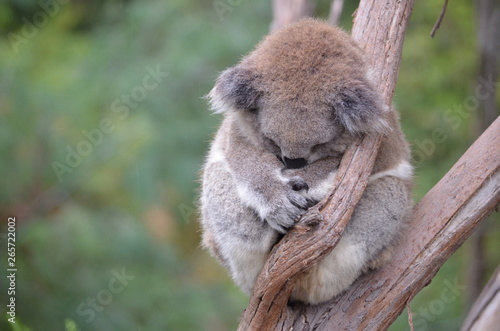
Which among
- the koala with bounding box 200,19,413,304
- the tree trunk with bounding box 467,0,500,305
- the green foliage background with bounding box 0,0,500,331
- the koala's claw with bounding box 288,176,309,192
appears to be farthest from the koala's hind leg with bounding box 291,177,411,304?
the green foliage background with bounding box 0,0,500,331

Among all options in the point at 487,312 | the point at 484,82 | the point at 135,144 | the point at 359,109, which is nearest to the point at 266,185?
the point at 359,109

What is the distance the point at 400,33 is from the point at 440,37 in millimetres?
3825

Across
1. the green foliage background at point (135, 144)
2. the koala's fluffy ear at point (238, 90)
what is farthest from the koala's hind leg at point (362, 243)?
the green foliage background at point (135, 144)

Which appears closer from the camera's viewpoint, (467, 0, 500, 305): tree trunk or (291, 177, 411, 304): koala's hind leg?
(291, 177, 411, 304): koala's hind leg

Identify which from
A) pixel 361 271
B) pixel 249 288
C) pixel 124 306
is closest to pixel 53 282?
pixel 124 306

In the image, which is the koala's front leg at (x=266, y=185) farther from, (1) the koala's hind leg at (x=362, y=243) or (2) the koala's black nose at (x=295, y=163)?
(1) the koala's hind leg at (x=362, y=243)

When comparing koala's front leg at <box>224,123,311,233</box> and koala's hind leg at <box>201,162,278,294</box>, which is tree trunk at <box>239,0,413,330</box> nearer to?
koala's front leg at <box>224,123,311,233</box>

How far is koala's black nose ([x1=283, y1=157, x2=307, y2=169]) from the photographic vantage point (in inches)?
124

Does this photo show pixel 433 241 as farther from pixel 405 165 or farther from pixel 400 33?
pixel 400 33

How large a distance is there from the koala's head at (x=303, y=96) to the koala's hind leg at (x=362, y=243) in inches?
13.1

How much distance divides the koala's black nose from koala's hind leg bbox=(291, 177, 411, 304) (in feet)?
1.24

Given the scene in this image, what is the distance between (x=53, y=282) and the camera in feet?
23.5

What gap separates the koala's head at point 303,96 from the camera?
3.08 metres

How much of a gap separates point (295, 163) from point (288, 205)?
0.80ft
